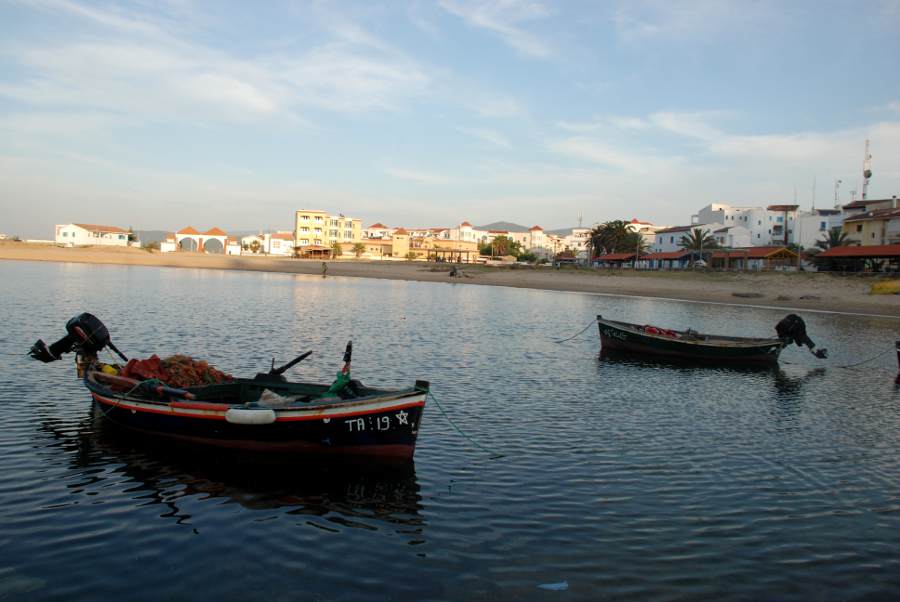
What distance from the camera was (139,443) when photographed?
14.1 meters

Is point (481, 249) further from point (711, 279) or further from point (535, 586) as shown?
point (535, 586)

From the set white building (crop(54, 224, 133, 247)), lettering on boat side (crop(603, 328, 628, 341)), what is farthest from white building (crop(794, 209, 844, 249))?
white building (crop(54, 224, 133, 247))

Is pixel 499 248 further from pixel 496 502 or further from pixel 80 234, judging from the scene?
pixel 496 502

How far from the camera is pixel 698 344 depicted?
28938mm

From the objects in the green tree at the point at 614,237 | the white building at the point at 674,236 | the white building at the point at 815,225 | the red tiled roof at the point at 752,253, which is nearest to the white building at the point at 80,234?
the green tree at the point at 614,237

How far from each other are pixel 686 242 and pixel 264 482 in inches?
4113

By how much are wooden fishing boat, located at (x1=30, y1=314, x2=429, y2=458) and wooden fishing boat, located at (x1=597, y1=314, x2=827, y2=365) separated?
1935 cm

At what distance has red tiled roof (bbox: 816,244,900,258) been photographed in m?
64.5

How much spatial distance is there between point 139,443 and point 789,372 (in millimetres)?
26035

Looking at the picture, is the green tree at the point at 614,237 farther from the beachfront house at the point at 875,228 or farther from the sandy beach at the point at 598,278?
the beachfront house at the point at 875,228

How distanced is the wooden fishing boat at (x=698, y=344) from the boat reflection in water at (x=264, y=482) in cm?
1962

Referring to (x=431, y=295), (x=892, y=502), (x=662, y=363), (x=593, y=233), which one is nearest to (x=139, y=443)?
(x=892, y=502)

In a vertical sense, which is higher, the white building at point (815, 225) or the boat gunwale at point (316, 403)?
the white building at point (815, 225)

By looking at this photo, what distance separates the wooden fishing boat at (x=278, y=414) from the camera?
40.4ft
